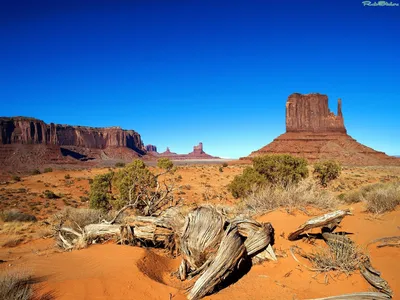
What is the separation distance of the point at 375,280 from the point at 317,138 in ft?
319

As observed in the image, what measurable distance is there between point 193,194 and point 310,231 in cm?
2431

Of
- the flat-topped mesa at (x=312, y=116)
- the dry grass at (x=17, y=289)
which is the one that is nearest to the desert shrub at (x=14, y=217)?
the dry grass at (x=17, y=289)

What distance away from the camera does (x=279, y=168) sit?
70.6ft

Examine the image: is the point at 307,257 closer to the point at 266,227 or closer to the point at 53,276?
the point at 266,227

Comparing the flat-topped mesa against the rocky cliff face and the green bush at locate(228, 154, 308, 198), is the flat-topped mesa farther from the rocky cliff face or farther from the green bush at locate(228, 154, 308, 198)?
the rocky cliff face

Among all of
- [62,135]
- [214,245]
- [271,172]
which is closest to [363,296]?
[214,245]

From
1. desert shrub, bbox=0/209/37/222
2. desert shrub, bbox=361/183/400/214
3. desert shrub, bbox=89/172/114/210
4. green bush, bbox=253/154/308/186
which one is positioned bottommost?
desert shrub, bbox=0/209/37/222

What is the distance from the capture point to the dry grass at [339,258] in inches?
200

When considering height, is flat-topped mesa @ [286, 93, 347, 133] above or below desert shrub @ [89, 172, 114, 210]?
above

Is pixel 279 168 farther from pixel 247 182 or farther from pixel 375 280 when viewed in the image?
pixel 375 280

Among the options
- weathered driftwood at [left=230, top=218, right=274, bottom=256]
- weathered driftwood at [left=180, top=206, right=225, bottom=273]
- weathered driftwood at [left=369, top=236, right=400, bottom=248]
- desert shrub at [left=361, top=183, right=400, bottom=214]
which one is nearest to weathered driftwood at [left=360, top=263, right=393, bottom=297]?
weathered driftwood at [left=369, top=236, right=400, bottom=248]

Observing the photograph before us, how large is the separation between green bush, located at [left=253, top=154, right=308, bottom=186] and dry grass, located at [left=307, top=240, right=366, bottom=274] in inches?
615

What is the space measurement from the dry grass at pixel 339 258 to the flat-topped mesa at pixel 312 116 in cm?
10994

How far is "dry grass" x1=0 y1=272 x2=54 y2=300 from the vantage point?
385cm
